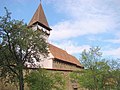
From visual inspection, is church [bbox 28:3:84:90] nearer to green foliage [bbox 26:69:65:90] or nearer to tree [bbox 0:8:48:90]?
green foliage [bbox 26:69:65:90]

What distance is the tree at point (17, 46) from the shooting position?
69.6ft

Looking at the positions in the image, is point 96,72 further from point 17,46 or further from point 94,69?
point 17,46

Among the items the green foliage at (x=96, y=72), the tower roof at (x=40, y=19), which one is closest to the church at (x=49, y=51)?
the tower roof at (x=40, y=19)

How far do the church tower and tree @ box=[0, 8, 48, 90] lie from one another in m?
24.6

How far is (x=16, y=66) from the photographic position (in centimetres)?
2166

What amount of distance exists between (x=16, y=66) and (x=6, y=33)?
128 inches

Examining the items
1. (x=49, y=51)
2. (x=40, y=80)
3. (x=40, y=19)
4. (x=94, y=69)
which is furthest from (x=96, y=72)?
(x=40, y=19)

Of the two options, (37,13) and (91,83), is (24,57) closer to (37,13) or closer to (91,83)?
(91,83)

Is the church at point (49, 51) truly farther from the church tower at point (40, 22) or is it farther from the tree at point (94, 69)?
the tree at point (94, 69)

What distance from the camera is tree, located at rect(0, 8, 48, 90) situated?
21.2 m

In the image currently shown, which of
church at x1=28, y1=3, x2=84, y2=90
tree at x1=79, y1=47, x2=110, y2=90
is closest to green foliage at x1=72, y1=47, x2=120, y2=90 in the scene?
tree at x1=79, y1=47, x2=110, y2=90

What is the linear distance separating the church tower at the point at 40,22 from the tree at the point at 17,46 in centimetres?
2455

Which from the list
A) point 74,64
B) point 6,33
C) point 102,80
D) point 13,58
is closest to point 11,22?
point 6,33

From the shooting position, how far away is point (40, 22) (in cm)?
4822
